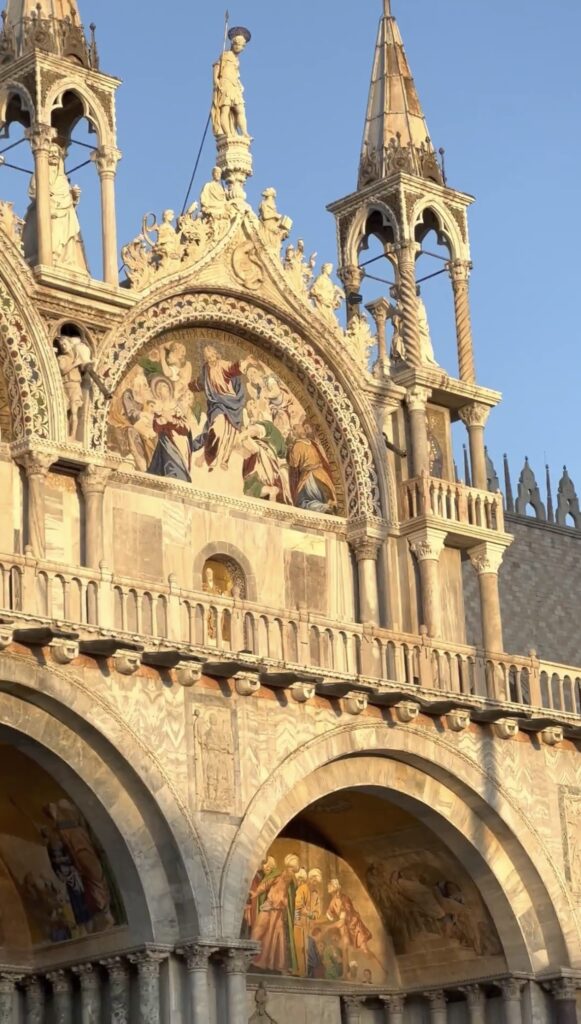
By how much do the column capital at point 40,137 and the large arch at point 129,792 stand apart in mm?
5996

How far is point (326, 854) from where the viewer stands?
27.1m

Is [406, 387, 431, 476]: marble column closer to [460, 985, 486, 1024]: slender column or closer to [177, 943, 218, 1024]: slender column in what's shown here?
[460, 985, 486, 1024]: slender column

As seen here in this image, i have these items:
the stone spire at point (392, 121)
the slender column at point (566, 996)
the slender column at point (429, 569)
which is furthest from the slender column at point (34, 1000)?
the stone spire at point (392, 121)

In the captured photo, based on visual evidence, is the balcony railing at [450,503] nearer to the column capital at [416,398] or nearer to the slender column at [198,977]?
the column capital at [416,398]

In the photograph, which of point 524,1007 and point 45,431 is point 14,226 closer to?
point 45,431

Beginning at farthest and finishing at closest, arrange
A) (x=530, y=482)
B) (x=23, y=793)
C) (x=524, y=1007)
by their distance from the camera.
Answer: (x=530, y=482) → (x=524, y=1007) → (x=23, y=793)

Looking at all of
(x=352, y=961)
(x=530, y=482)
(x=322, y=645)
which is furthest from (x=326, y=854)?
(x=530, y=482)

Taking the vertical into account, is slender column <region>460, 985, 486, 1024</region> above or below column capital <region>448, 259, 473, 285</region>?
below

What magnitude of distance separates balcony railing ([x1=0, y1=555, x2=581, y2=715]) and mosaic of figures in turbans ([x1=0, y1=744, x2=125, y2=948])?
5.52 feet

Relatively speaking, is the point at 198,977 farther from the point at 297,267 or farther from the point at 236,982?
the point at 297,267

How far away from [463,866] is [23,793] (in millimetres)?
5297

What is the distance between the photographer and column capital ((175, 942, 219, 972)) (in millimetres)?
22812

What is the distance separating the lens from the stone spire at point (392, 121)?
29219 mm

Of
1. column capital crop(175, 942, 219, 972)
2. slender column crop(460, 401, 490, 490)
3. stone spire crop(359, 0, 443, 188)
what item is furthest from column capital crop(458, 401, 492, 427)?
column capital crop(175, 942, 219, 972)
